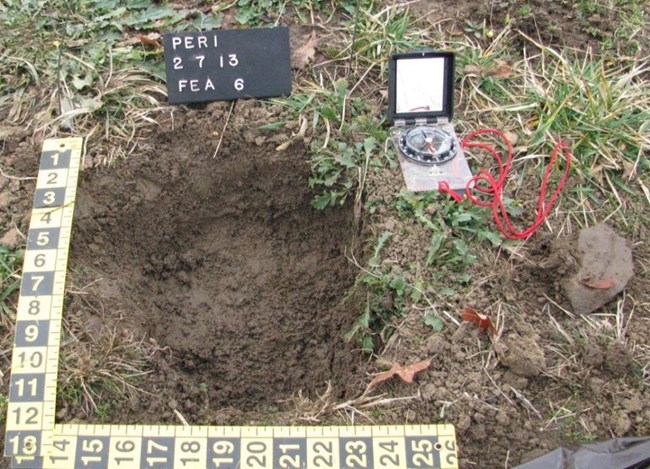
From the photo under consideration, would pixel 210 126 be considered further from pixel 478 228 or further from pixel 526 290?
pixel 526 290

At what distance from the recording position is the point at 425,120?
10.5 feet

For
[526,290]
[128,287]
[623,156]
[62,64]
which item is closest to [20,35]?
[62,64]

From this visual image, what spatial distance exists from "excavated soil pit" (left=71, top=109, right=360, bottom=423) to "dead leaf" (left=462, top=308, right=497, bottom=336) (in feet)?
1.59

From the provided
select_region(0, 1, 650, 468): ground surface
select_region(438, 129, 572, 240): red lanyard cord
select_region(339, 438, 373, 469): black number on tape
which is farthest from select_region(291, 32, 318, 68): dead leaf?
select_region(339, 438, 373, 469): black number on tape

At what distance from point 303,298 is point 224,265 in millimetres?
422

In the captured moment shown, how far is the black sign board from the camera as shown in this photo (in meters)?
3.26

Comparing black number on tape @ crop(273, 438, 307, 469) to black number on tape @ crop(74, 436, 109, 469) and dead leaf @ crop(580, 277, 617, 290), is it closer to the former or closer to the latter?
black number on tape @ crop(74, 436, 109, 469)

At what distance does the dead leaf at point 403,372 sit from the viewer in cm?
253

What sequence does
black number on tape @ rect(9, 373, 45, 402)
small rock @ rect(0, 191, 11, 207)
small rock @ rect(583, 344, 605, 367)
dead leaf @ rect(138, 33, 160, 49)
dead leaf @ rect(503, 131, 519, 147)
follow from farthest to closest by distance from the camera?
dead leaf @ rect(138, 33, 160, 49), dead leaf @ rect(503, 131, 519, 147), small rock @ rect(0, 191, 11, 207), small rock @ rect(583, 344, 605, 367), black number on tape @ rect(9, 373, 45, 402)

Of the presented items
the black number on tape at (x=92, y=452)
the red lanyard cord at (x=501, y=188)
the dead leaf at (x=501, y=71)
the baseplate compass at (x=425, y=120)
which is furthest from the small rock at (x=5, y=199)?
the dead leaf at (x=501, y=71)

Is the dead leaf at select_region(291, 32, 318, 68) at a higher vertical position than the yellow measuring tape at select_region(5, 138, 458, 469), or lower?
higher

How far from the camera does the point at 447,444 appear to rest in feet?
7.89

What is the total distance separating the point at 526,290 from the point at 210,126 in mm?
1593

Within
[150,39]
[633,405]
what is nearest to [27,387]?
[150,39]
